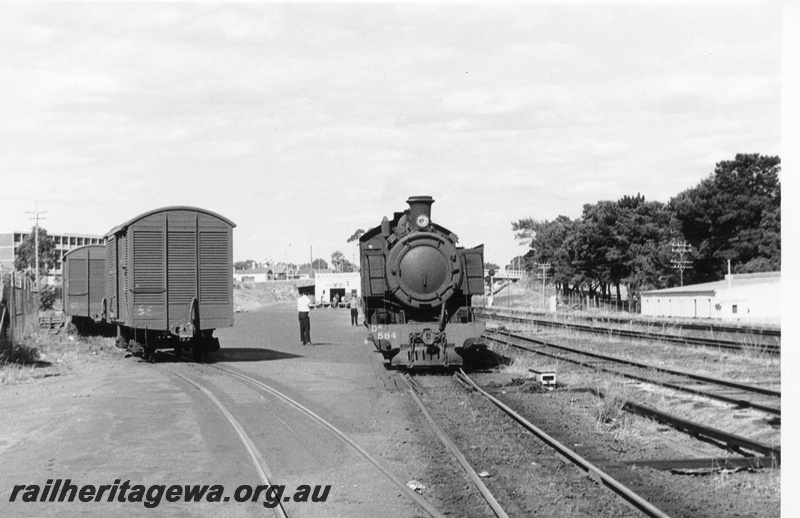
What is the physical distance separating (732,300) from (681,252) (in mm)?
18101

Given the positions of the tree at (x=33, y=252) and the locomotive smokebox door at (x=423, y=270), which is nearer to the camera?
the locomotive smokebox door at (x=423, y=270)

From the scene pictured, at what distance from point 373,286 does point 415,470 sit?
8.76m

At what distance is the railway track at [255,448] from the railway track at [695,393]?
11.5ft

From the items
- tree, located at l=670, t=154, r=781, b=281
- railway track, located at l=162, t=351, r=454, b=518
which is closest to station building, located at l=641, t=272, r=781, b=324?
tree, located at l=670, t=154, r=781, b=281

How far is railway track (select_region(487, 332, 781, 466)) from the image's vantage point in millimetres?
8320

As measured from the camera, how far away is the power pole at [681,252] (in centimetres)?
5845

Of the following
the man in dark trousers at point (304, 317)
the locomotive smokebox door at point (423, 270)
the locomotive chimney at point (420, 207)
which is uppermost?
the locomotive chimney at point (420, 207)

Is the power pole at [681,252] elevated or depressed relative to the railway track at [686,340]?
elevated

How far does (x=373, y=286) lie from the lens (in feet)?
53.8

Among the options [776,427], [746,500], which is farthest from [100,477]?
[776,427]

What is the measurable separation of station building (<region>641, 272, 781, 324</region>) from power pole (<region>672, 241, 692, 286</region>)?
33.2 ft

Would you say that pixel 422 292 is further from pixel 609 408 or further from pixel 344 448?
pixel 344 448

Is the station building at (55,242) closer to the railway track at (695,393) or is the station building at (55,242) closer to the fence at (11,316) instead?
the fence at (11,316)

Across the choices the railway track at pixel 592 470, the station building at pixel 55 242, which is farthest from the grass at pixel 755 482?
the station building at pixel 55 242
